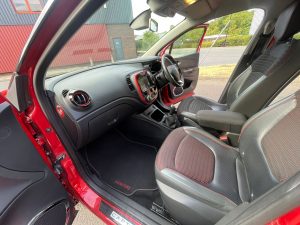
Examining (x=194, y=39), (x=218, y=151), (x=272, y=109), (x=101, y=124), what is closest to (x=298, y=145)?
(x=272, y=109)

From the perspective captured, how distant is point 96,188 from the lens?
1.23 m

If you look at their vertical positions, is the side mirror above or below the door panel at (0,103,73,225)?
above

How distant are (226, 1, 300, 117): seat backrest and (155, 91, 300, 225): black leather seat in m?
0.43

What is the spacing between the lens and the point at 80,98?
126cm

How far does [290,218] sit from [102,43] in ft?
4.19

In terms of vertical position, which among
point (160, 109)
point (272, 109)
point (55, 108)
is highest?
point (55, 108)

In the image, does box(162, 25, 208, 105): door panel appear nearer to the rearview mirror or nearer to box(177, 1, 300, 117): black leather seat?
the rearview mirror

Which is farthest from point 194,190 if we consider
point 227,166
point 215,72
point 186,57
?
point 215,72

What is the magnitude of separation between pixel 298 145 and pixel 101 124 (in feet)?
3.88

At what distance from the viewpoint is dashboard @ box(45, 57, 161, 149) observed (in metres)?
1.21

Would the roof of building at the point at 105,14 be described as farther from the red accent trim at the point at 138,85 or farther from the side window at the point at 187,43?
the side window at the point at 187,43

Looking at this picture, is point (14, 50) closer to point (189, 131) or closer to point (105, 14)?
point (105, 14)

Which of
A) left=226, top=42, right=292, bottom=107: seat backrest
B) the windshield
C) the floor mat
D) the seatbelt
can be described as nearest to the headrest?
left=226, top=42, right=292, bottom=107: seat backrest

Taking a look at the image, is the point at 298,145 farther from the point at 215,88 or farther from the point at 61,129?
the point at 215,88
